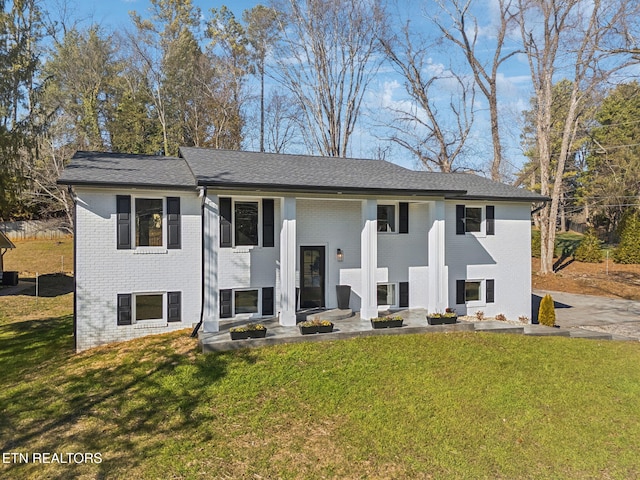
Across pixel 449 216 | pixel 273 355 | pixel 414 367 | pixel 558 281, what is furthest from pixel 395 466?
pixel 558 281

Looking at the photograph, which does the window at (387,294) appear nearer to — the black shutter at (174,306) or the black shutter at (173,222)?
the black shutter at (174,306)

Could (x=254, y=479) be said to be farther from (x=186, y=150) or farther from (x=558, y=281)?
(x=558, y=281)

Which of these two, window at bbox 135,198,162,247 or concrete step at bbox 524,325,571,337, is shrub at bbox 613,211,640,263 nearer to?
concrete step at bbox 524,325,571,337

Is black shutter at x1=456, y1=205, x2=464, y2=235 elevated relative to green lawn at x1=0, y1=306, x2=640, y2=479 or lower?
elevated

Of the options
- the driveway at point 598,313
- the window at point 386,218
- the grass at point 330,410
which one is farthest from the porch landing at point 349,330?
the window at point 386,218

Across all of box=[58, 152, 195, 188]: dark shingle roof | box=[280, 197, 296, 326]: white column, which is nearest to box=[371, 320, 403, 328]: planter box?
box=[280, 197, 296, 326]: white column
